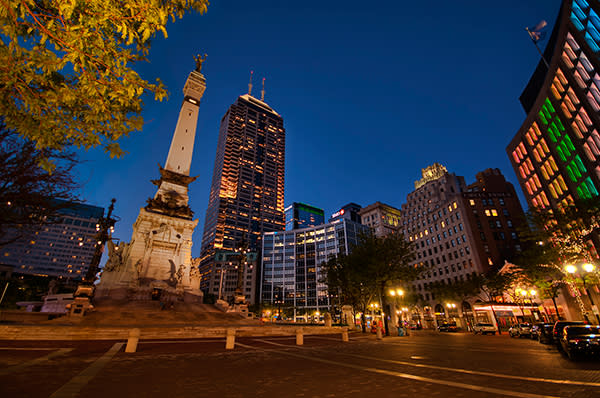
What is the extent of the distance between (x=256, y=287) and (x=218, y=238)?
38781 mm

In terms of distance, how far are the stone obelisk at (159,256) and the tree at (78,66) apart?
27832 mm

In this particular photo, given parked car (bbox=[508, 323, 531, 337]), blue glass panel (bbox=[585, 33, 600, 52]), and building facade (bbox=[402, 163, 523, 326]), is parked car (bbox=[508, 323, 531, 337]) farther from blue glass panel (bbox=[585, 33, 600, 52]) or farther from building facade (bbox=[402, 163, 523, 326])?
blue glass panel (bbox=[585, 33, 600, 52])

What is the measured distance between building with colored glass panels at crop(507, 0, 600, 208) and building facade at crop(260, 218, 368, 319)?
72374 millimetres

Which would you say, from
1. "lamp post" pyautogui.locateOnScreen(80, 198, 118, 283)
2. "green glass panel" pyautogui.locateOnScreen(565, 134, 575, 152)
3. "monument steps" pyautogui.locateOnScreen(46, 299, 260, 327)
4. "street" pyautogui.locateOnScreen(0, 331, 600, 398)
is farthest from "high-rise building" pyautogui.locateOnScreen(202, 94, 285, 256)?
"street" pyautogui.locateOnScreen(0, 331, 600, 398)

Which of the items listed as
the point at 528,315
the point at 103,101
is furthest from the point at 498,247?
the point at 103,101

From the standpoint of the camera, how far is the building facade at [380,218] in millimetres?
129000

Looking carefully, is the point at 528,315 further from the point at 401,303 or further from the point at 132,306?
the point at 132,306

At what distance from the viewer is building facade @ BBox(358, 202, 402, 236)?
129000 millimetres

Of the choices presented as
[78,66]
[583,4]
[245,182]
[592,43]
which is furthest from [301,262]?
[78,66]

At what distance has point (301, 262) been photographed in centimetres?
12356

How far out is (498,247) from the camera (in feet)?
198

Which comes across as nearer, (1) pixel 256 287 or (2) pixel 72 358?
(2) pixel 72 358

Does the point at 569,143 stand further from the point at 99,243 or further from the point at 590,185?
the point at 99,243

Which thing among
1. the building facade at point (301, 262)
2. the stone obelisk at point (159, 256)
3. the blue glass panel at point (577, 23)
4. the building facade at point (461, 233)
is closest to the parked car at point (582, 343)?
the stone obelisk at point (159, 256)
